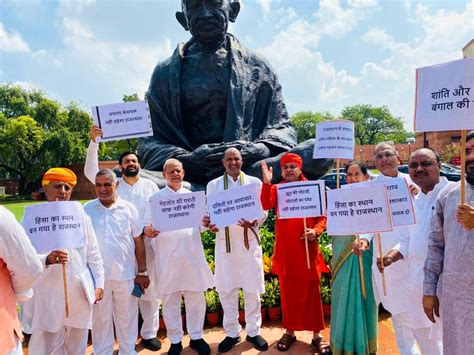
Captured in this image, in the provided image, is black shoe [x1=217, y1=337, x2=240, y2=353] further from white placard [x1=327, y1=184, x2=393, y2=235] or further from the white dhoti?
white placard [x1=327, y1=184, x2=393, y2=235]

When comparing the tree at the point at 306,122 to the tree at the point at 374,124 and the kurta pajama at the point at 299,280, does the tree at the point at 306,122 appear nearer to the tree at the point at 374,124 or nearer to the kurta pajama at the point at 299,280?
the tree at the point at 374,124

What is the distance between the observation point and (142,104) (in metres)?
3.94

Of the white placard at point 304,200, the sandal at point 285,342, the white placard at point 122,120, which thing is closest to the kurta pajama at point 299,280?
the sandal at point 285,342

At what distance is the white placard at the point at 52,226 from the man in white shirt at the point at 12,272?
616 millimetres

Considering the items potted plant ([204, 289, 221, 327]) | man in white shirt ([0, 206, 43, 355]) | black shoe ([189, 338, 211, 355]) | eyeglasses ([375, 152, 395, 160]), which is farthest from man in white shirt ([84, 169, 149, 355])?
eyeglasses ([375, 152, 395, 160])

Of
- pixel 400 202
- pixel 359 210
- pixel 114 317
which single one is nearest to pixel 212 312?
pixel 114 317

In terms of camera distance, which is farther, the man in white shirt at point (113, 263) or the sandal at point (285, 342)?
the sandal at point (285, 342)

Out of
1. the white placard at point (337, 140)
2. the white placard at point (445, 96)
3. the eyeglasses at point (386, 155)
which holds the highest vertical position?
the white placard at point (445, 96)

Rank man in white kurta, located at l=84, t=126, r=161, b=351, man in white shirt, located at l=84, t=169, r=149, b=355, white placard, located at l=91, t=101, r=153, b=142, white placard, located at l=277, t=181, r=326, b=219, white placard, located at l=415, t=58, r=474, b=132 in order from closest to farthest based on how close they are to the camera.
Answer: white placard, located at l=415, t=58, r=474, b=132, man in white shirt, located at l=84, t=169, r=149, b=355, white placard, located at l=277, t=181, r=326, b=219, man in white kurta, located at l=84, t=126, r=161, b=351, white placard, located at l=91, t=101, r=153, b=142

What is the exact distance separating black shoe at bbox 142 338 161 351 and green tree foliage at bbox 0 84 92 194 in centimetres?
2408

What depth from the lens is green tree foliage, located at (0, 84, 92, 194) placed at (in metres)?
25.2

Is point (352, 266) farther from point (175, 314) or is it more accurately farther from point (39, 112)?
point (39, 112)

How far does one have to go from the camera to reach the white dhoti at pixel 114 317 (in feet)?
10.5

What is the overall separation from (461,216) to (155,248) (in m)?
2.58
